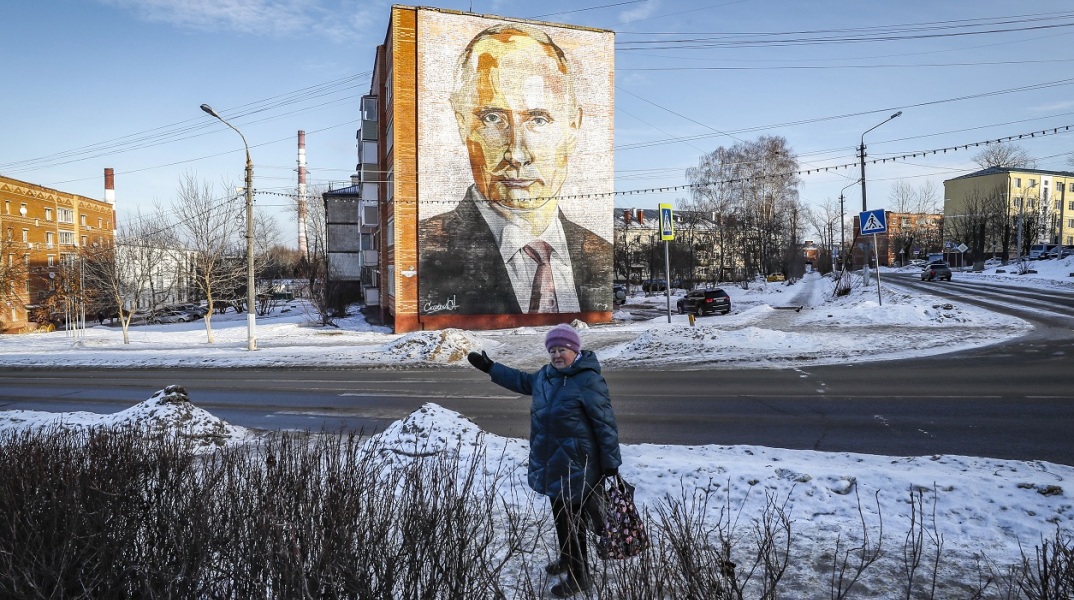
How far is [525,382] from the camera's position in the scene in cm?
418

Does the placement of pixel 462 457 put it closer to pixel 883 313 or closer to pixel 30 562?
pixel 30 562

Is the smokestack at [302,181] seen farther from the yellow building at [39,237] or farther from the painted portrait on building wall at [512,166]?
the painted portrait on building wall at [512,166]

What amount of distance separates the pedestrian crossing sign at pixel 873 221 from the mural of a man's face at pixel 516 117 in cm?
1238

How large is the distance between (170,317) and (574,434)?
151ft

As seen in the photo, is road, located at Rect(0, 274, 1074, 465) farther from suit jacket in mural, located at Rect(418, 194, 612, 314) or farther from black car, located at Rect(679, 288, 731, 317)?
black car, located at Rect(679, 288, 731, 317)

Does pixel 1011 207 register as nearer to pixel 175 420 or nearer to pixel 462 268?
pixel 462 268

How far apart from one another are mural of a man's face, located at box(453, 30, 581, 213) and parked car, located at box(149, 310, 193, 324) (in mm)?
27355

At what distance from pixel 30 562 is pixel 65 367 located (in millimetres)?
20880

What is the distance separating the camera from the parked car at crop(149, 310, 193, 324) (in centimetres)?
4118

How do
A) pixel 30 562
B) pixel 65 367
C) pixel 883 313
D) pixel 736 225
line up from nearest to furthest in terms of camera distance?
1. pixel 30 562
2. pixel 65 367
3. pixel 883 313
4. pixel 736 225

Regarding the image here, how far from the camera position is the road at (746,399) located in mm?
7836

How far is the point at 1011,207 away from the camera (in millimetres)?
67125

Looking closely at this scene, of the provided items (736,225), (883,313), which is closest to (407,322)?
(883,313)
